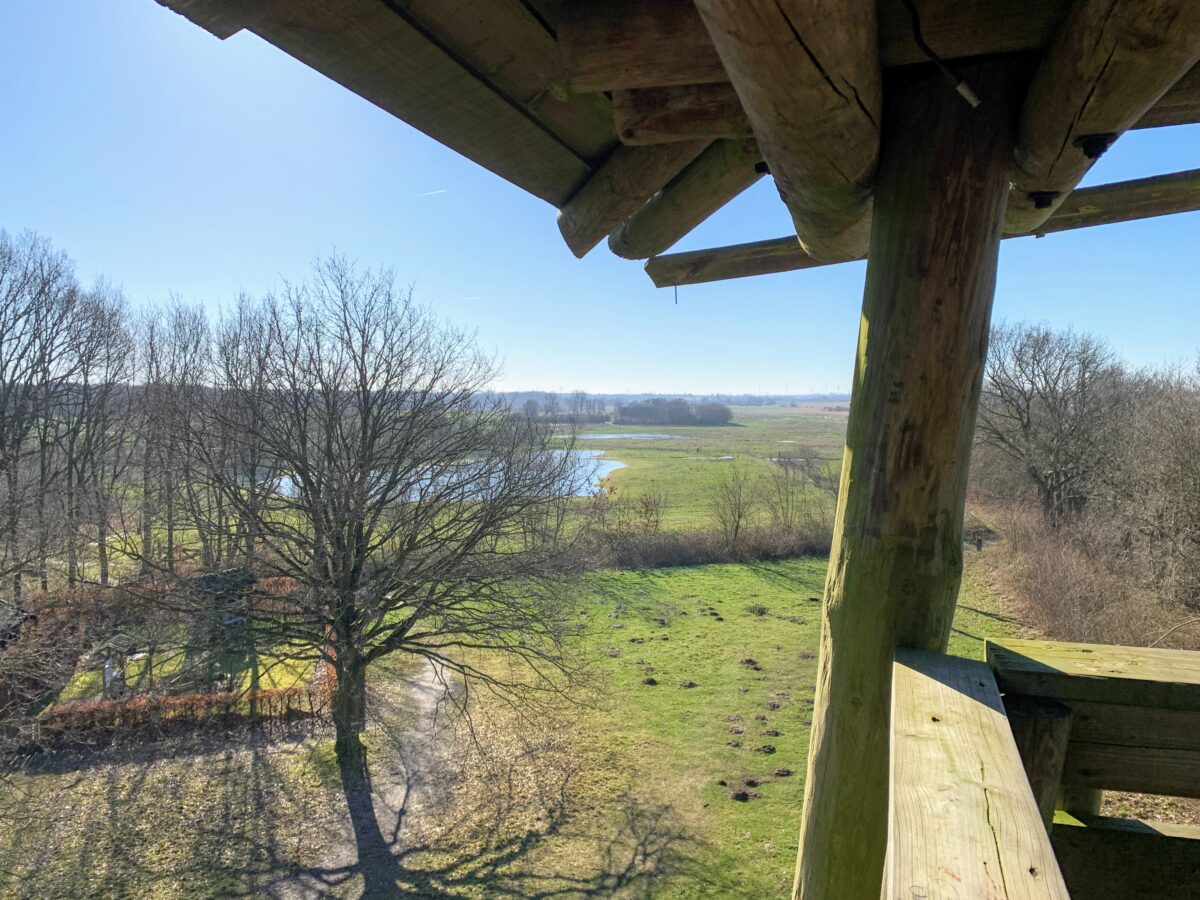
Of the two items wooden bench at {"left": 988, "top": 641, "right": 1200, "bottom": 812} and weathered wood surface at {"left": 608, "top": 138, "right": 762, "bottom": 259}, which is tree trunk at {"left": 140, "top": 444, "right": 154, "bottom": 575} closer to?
weathered wood surface at {"left": 608, "top": 138, "right": 762, "bottom": 259}

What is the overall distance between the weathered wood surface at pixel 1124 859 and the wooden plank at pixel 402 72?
193 cm

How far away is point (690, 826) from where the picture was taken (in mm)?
10594

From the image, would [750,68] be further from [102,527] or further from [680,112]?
[102,527]

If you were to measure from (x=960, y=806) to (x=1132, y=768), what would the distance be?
2.60ft

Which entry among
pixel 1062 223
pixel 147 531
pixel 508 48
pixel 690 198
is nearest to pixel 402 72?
pixel 508 48

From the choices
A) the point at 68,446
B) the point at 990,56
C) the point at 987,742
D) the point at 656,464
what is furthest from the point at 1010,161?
the point at 656,464

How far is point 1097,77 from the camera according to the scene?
1.03 m

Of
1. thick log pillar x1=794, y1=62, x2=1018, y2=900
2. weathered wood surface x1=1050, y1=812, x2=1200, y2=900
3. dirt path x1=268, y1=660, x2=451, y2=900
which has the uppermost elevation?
thick log pillar x1=794, y1=62, x2=1018, y2=900

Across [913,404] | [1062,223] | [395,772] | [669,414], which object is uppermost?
[669,414]

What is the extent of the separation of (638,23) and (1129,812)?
518 inches

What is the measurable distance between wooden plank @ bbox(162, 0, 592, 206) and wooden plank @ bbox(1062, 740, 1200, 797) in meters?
1.80

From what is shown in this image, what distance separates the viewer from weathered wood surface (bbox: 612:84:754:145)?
144 cm

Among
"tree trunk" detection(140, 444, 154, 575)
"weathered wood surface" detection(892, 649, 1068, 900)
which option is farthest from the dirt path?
"weathered wood surface" detection(892, 649, 1068, 900)

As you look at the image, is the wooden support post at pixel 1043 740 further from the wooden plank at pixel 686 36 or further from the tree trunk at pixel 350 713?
the tree trunk at pixel 350 713
